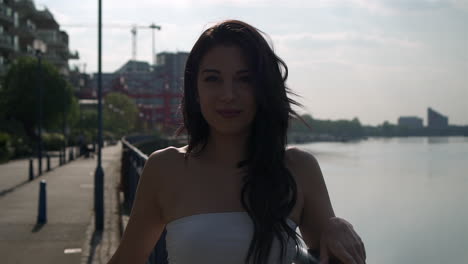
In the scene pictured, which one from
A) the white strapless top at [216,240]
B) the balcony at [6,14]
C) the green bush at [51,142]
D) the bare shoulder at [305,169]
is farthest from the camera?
the balcony at [6,14]

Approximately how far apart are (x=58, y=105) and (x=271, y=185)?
4466 cm

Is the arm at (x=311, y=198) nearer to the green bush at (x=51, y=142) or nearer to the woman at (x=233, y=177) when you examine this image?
the woman at (x=233, y=177)

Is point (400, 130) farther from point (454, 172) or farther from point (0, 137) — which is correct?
point (0, 137)

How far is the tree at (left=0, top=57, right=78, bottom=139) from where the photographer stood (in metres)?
42.4

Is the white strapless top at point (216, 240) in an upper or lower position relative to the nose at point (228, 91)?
lower

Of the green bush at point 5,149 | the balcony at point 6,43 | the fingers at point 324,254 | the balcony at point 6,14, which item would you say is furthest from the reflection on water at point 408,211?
the balcony at point 6,14

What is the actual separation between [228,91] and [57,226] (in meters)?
9.67

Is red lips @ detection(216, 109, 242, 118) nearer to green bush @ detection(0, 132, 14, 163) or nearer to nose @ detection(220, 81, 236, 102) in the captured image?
nose @ detection(220, 81, 236, 102)

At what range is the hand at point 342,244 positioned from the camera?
53.7 inches

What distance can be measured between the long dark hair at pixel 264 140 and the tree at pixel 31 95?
41729mm

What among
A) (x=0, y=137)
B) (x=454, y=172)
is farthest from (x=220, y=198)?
(x=454, y=172)

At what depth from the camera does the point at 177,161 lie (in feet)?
6.75

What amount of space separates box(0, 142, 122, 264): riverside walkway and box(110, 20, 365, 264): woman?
20.4 ft

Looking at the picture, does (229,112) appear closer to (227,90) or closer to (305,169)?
(227,90)
